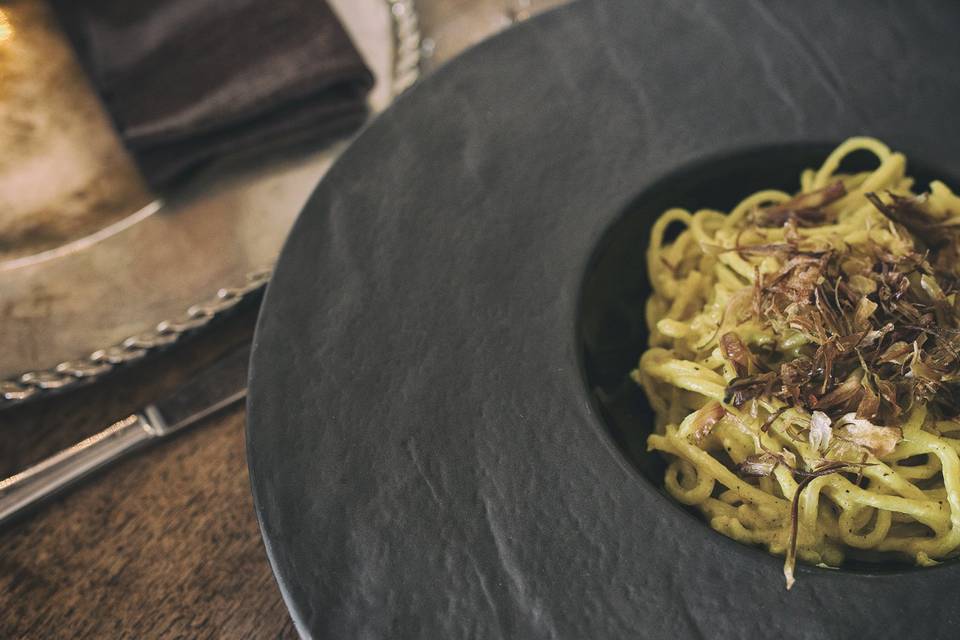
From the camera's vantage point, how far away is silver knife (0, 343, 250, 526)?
1.15 meters

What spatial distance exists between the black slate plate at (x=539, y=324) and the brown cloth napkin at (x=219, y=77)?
0.27m

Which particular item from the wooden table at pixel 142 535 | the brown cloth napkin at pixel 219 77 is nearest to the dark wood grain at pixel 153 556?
the wooden table at pixel 142 535

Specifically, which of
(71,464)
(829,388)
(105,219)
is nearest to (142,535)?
(71,464)

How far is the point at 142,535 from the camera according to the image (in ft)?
3.76

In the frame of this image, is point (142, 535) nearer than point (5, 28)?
Yes

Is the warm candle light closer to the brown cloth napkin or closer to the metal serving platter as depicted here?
the metal serving platter

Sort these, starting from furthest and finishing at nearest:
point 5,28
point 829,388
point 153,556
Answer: point 5,28, point 153,556, point 829,388

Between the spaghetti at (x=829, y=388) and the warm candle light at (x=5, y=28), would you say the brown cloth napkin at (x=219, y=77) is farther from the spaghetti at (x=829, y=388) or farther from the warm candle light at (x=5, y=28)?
the spaghetti at (x=829, y=388)

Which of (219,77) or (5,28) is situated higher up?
(5,28)

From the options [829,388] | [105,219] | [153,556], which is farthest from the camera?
[105,219]

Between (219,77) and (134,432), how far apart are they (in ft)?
2.09

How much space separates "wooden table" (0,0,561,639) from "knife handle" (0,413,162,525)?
3cm

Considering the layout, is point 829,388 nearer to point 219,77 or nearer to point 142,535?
point 142,535

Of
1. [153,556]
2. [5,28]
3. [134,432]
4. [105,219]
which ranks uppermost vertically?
[5,28]
